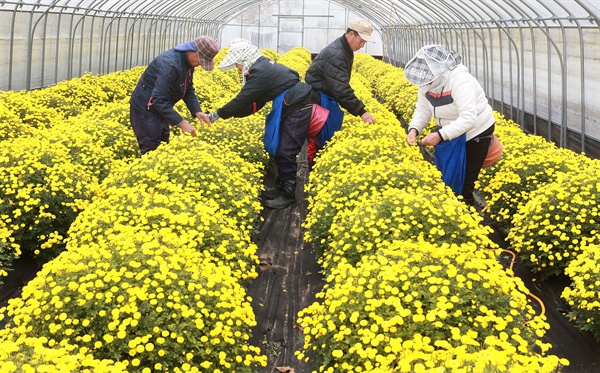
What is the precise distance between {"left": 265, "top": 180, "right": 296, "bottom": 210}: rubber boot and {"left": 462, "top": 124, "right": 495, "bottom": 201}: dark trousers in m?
1.87

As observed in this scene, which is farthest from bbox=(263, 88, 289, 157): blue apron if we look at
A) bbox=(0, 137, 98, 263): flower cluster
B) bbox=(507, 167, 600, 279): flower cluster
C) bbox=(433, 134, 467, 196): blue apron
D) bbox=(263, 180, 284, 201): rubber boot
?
bbox=(507, 167, 600, 279): flower cluster

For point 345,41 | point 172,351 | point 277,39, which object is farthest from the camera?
point 277,39

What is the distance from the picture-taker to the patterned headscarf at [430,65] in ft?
16.1

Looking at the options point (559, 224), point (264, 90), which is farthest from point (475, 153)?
point (264, 90)

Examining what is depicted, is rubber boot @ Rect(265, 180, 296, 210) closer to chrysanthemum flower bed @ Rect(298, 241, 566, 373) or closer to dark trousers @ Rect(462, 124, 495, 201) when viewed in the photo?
dark trousers @ Rect(462, 124, 495, 201)

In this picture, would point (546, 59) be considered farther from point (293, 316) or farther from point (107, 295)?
point (107, 295)

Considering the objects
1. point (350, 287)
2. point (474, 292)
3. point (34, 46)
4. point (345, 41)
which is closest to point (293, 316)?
point (350, 287)

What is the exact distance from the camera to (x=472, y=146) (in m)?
5.31

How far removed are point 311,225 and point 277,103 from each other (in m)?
1.87

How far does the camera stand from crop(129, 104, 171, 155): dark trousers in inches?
250

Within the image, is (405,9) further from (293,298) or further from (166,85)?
(293,298)

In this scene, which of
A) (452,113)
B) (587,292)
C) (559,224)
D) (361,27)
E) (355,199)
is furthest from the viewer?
(361,27)

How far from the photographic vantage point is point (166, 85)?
604 centimetres

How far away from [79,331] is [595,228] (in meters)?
3.76
